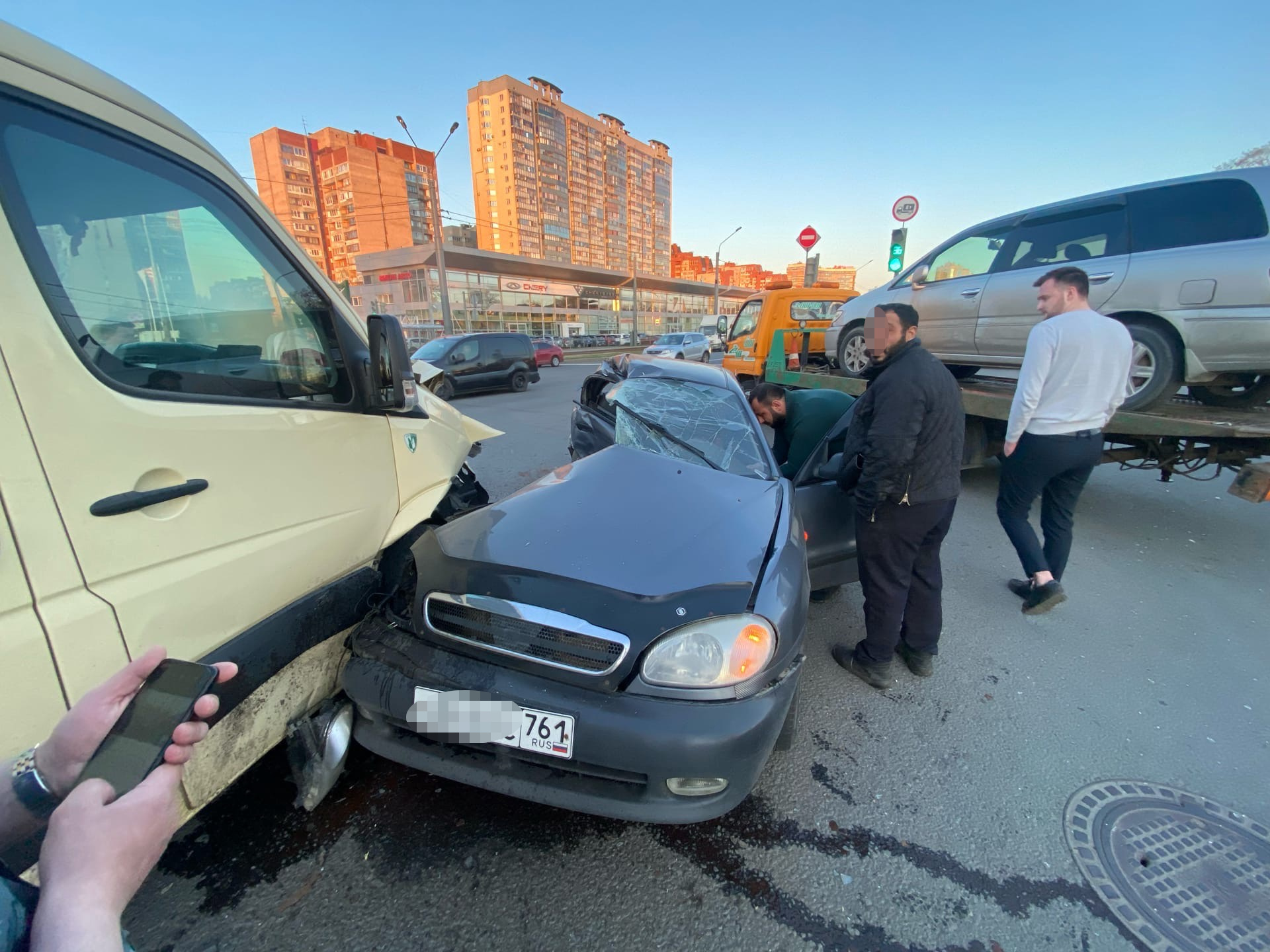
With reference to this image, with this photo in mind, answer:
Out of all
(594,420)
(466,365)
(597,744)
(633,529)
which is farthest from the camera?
(466,365)

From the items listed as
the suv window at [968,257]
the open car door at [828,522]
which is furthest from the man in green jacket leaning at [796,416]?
the suv window at [968,257]

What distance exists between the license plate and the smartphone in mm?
823

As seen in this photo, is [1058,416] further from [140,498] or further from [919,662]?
[140,498]

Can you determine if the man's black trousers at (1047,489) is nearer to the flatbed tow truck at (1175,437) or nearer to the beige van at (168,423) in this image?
the flatbed tow truck at (1175,437)

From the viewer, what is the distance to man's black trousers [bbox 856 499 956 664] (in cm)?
252

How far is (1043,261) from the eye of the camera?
194 inches

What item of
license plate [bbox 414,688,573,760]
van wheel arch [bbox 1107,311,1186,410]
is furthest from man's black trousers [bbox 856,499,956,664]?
van wheel arch [bbox 1107,311,1186,410]

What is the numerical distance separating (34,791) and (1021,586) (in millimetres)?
4561

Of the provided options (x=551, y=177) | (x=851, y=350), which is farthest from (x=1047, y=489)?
(x=551, y=177)

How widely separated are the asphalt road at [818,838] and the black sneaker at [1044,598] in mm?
327

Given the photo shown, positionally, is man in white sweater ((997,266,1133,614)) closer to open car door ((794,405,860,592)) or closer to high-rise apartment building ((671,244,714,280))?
open car door ((794,405,860,592))

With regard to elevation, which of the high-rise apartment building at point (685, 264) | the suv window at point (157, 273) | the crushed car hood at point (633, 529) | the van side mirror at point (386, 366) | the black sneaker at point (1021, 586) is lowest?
the black sneaker at point (1021, 586)

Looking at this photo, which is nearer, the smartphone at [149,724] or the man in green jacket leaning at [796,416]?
the smartphone at [149,724]

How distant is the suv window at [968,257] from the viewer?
542 centimetres
